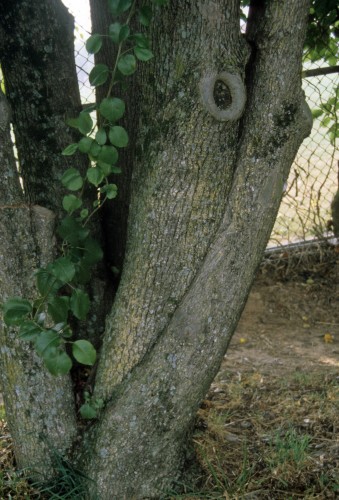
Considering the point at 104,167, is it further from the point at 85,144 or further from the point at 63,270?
the point at 63,270

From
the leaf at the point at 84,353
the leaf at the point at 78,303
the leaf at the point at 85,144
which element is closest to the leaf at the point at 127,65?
the leaf at the point at 85,144

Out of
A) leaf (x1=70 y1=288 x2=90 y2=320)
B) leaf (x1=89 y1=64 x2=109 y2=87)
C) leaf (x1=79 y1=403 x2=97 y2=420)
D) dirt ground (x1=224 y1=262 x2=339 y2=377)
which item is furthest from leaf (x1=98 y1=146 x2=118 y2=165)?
dirt ground (x1=224 y1=262 x2=339 y2=377)

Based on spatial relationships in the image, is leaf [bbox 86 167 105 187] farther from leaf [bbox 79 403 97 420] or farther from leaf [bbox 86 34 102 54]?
leaf [bbox 79 403 97 420]

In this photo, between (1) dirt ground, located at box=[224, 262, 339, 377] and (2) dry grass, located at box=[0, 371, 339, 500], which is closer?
(2) dry grass, located at box=[0, 371, 339, 500]

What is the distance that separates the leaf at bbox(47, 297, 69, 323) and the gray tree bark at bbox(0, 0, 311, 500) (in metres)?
0.22

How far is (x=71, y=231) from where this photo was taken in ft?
7.39

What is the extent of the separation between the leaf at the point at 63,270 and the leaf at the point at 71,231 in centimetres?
16

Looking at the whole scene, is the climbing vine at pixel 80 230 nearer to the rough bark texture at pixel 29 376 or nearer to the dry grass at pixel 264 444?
the rough bark texture at pixel 29 376

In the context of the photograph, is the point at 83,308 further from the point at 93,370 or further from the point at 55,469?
the point at 55,469

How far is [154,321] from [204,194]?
490 millimetres

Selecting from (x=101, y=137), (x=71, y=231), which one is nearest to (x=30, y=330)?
(x=71, y=231)

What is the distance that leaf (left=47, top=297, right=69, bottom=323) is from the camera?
2.12 metres

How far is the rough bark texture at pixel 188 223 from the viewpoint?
216 cm

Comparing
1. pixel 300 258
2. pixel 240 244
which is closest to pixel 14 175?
pixel 240 244
